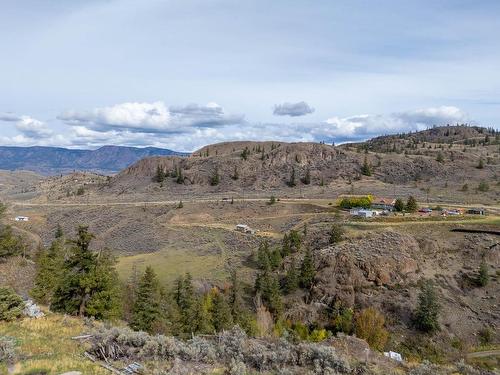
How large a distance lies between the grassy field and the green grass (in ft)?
133

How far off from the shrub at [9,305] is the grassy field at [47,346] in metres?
0.38

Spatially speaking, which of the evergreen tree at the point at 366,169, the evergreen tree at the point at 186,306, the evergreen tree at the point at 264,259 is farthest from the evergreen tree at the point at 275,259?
the evergreen tree at the point at 366,169

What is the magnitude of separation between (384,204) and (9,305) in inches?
2948

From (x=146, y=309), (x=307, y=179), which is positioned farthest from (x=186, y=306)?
(x=307, y=179)

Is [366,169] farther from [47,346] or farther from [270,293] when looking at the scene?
[47,346]

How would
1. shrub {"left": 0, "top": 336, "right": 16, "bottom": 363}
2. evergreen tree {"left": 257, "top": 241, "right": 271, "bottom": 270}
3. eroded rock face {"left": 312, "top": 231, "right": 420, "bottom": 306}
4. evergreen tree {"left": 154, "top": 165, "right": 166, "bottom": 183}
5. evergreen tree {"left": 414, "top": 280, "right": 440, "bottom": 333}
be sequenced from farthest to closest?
1. evergreen tree {"left": 154, "top": 165, "right": 166, "bottom": 183}
2. evergreen tree {"left": 257, "top": 241, "right": 271, "bottom": 270}
3. eroded rock face {"left": 312, "top": 231, "right": 420, "bottom": 306}
4. evergreen tree {"left": 414, "top": 280, "right": 440, "bottom": 333}
5. shrub {"left": 0, "top": 336, "right": 16, "bottom": 363}

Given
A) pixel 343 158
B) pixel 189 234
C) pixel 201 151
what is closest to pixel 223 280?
pixel 189 234

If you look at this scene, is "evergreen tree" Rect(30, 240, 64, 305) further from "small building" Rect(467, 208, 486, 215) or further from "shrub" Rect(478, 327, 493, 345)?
"small building" Rect(467, 208, 486, 215)

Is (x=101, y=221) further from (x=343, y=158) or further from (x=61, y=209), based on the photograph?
(x=343, y=158)

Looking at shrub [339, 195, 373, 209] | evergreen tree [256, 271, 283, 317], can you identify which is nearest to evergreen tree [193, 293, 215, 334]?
evergreen tree [256, 271, 283, 317]

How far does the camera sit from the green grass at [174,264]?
61.6 meters

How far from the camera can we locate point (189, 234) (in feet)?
274

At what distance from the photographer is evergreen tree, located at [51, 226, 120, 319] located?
25953 millimetres

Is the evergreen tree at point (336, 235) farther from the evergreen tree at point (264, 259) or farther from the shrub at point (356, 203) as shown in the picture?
the shrub at point (356, 203)
